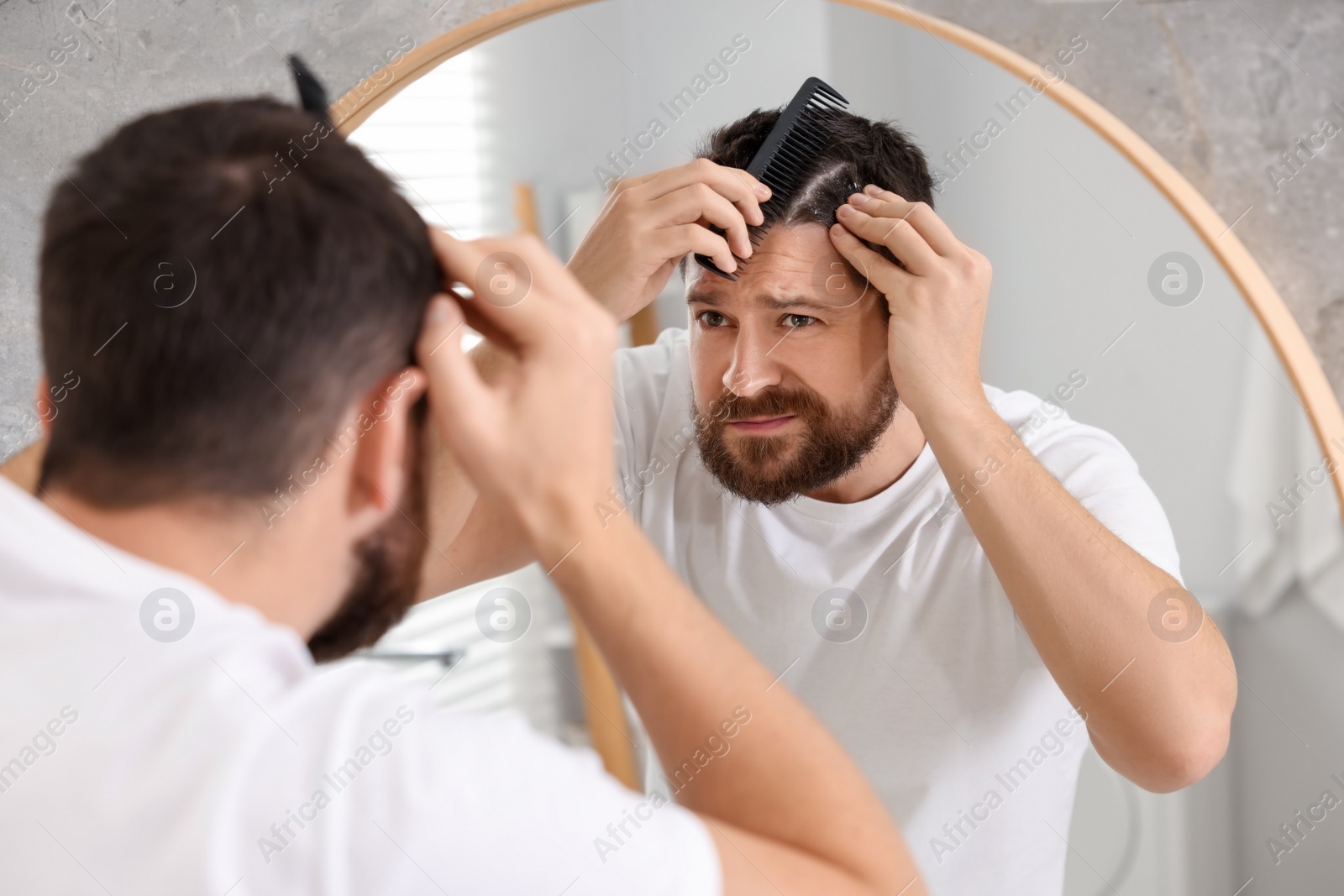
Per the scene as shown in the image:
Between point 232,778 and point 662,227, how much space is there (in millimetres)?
540

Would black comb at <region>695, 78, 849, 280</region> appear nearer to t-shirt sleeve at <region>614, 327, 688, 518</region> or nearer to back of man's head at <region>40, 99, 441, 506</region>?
t-shirt sleeve at <region>614, 327, 688, 518</region>

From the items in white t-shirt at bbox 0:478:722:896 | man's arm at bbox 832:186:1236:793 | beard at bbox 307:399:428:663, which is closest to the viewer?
white t-shirt at bbox 0:478:722:896

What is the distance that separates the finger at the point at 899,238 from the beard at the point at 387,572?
1.47 feet

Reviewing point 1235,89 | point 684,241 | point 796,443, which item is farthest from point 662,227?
point 1235,89

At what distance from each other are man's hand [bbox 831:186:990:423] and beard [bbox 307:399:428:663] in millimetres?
411

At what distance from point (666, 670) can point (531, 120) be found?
698 mm

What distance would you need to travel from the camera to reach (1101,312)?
864 millimetres

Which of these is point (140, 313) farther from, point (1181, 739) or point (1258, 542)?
point (1258, 542)

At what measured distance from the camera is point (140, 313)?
0.38 m

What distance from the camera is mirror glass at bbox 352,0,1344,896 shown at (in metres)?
0.84

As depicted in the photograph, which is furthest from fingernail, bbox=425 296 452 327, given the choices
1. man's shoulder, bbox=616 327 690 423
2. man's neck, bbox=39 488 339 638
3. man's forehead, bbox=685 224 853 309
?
man's shoulder, bbox=616 327 690 423

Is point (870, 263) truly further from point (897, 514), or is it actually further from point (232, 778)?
point (232, 778)

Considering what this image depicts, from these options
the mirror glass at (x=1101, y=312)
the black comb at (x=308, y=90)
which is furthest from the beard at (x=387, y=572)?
the mirror glass at (x=1101, y=312)

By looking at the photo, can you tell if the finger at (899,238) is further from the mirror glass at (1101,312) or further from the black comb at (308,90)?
the black comb at (308,90)
